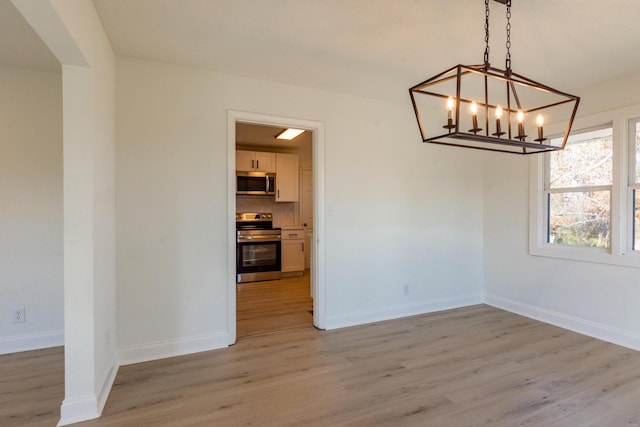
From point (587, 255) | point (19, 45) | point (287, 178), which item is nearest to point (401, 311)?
point (587, 255)

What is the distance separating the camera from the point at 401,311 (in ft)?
12.5

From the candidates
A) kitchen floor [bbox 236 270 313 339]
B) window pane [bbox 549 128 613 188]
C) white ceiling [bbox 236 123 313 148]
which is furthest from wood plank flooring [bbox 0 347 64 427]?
window pane [bbox 549 128 613 188]

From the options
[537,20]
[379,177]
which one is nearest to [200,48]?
[379,177]

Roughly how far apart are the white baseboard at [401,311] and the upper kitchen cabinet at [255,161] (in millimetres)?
3544

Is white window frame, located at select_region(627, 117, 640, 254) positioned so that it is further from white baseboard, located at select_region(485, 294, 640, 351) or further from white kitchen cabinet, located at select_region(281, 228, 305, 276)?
white kitchen cabinet, located at select_region(281, 228, 305, 276)

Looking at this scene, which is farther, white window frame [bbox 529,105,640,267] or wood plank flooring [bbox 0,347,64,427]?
white window frame [bbox 529,105,640,267]

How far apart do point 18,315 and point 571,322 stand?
524 cm

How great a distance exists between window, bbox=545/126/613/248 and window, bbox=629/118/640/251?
162 millimetres

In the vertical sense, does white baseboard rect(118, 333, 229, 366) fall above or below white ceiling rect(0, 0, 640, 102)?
below

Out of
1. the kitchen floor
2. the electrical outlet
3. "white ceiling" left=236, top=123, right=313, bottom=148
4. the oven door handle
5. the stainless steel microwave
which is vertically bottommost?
Answer: the kitchen floor

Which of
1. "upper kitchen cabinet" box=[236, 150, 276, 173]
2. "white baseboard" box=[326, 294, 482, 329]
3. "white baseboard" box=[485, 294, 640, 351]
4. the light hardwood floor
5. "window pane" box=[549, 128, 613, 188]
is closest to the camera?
the light hardwood floor

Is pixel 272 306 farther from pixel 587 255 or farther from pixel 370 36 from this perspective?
pixel 587 255

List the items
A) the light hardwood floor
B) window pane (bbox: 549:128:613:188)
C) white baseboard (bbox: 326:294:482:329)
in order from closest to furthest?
the light hardwood floor → window pane (bbox: 549:128:613:188) → white baseboard (bbox: 326:294:482:329)

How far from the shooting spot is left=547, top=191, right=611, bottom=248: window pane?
3.25 meters
